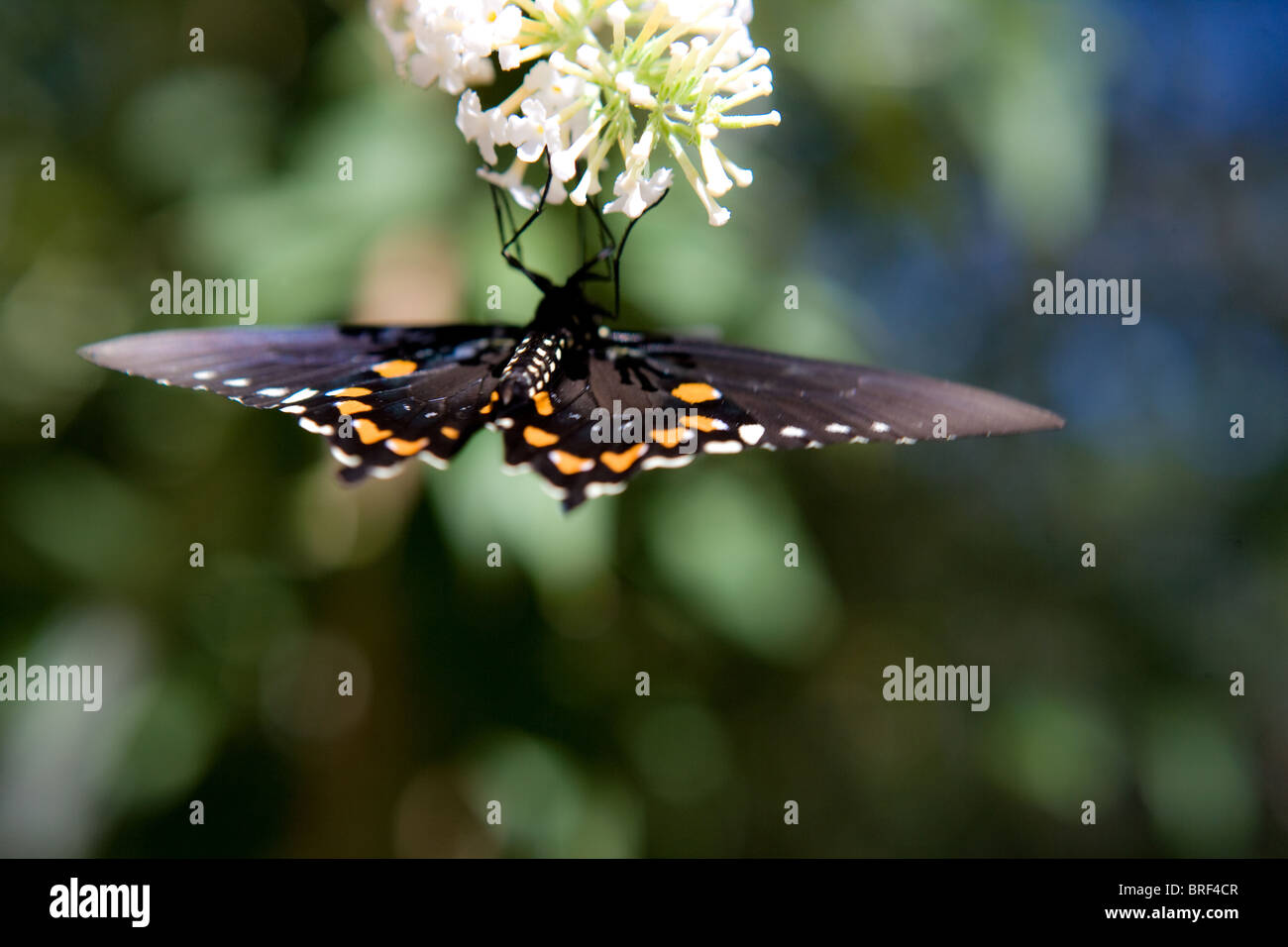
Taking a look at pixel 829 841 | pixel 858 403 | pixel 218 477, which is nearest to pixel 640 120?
pixel 858 403

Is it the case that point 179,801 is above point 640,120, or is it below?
below

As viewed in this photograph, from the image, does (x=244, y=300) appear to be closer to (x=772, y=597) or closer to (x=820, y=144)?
(x=772, y=597)

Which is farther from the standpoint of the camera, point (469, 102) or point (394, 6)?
point (394, 6)
